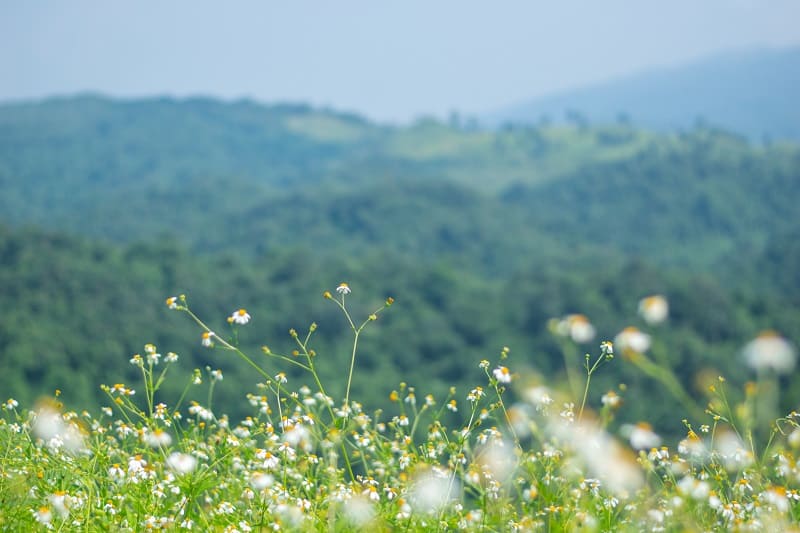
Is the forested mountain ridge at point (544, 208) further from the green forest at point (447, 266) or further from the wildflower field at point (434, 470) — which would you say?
the wildflower field at point (434, 470)

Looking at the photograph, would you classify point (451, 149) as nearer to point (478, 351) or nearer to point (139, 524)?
point (478, 351)

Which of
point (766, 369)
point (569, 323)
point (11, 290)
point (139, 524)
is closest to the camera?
point (766, 369)

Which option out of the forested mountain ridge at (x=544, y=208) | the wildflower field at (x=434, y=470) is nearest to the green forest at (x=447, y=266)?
the wildflower field at (x=434, y=470)

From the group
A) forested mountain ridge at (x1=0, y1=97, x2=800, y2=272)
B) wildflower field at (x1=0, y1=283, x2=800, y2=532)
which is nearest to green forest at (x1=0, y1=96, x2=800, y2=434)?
wildflower field at (x1=0, y1=283, x2=800, y2=532)

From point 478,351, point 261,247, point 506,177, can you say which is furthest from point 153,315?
point 506,177

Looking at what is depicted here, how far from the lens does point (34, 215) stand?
171625 mm

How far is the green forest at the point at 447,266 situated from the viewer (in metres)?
55.9

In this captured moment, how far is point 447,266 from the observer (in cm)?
8100

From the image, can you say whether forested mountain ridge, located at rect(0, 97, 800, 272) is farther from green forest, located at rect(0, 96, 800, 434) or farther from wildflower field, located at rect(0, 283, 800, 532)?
wildflower field, located at rect(0, 283, 800, 532)

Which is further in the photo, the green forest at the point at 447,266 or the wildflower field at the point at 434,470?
the green forest at the point at 447,266

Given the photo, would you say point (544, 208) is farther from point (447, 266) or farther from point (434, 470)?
point (434, 470)

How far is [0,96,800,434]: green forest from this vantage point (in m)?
55.9

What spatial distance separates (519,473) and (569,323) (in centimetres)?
115

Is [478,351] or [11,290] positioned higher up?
[11,290]
